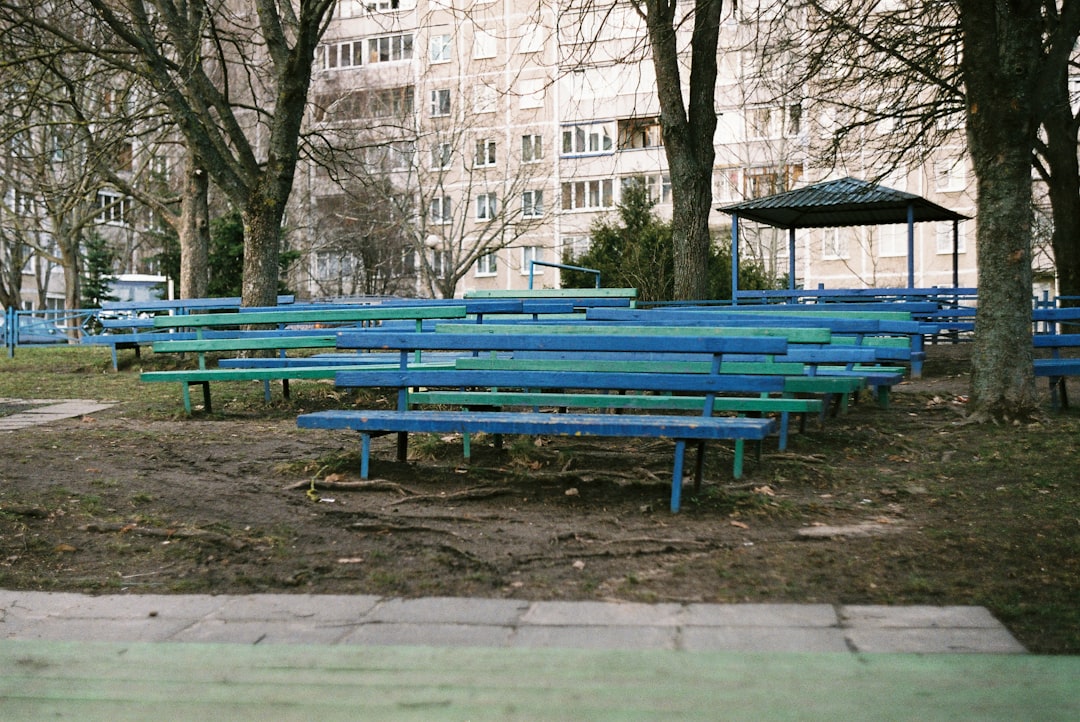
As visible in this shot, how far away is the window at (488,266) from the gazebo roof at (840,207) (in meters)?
37.6

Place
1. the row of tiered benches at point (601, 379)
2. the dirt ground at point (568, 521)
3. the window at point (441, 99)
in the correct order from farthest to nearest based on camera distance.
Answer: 1. the window at point (441, 99)
2. the row of tiered benches at point (601, 379)
3. the dirt ground at point (568, 521)

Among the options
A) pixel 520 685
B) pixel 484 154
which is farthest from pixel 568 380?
pixel 484 154

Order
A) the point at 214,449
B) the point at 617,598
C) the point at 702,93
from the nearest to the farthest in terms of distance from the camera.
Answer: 1. the point at 617,598
2. the point at 214,449
3. the point at 702,93

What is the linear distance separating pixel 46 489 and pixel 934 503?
5079mm

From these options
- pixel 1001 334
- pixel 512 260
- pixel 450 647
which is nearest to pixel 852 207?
pixel 1001 334

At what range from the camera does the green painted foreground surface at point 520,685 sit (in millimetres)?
3369

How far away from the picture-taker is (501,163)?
5600 cm

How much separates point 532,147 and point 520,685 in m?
50.9

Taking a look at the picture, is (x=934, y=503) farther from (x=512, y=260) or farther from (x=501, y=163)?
(x=512, y=260)

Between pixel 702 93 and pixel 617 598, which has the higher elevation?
pixel 702 93

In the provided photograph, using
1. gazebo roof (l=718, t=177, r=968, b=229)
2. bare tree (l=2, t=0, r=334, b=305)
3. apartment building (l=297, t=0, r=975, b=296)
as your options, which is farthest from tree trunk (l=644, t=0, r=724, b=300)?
apartment building (l=297, t=0, r=975, b=296)

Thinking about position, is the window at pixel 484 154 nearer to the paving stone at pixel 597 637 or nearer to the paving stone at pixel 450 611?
the paving stone at pixel 450 611

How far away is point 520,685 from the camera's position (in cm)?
363

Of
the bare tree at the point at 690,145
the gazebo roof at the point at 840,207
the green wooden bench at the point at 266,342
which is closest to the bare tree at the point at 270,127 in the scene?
the green wooden bench at the point at 266,342
